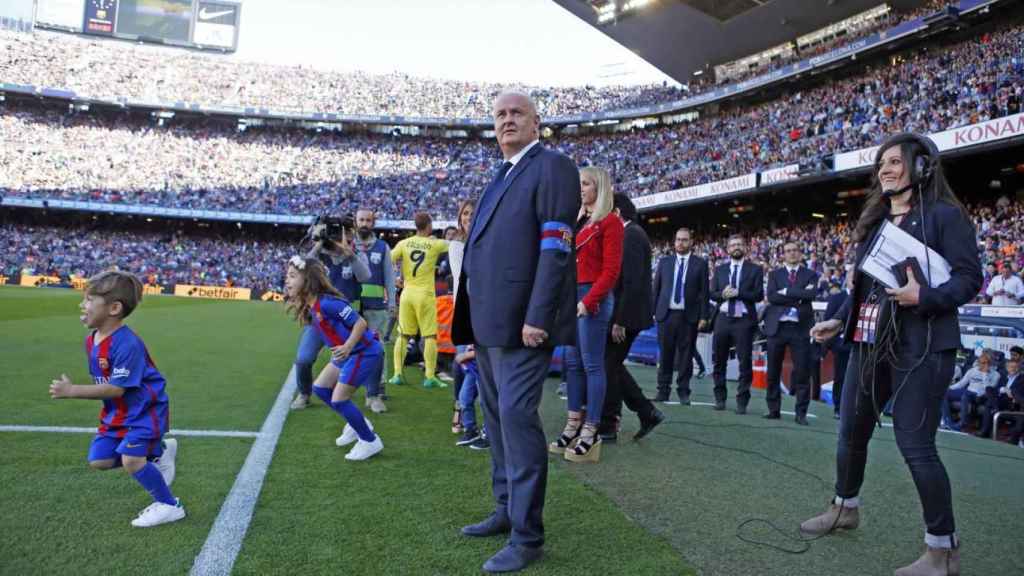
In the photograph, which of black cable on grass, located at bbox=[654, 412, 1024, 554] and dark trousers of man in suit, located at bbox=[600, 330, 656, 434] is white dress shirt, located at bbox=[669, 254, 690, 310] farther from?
dark trousers of man in suit, located at bbox=[600, 330, 656, 434]

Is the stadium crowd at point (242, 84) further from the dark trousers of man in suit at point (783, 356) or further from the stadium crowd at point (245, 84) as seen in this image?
the dark trousers of man in suit at point (783, 356)

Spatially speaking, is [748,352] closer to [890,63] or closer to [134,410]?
[134,410]

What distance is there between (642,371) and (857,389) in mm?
8678

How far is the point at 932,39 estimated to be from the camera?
85.4 feet

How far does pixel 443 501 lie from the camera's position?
350 centimetres

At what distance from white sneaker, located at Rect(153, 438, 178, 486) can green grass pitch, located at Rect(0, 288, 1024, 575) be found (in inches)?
7.1

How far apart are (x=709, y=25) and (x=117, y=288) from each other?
124 ft

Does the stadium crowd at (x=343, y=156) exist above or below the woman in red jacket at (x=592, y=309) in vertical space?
above

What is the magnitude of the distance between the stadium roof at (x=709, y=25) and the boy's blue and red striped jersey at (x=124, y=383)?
34536 mm

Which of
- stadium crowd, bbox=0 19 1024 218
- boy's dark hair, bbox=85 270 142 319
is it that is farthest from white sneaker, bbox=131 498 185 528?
stadium crowd, bbox=0 19 1024 218

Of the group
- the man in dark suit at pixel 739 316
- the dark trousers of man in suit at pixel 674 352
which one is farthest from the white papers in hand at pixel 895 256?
the dark trousers of man in suit at pixel 674 352

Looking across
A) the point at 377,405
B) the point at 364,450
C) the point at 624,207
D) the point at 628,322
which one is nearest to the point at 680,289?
the point at 624,207

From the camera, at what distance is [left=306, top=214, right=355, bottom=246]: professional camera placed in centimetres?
564

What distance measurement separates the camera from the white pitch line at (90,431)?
15.0ft
